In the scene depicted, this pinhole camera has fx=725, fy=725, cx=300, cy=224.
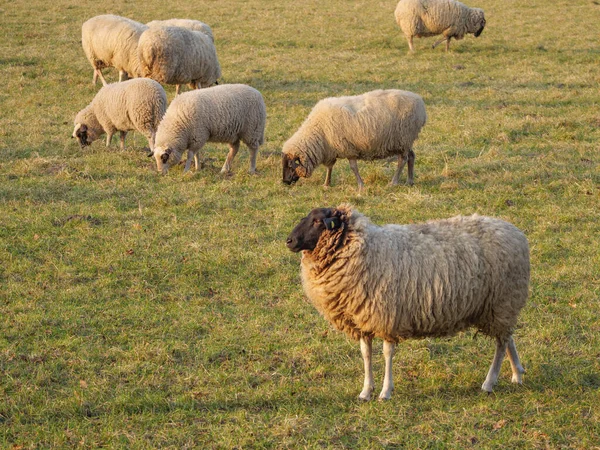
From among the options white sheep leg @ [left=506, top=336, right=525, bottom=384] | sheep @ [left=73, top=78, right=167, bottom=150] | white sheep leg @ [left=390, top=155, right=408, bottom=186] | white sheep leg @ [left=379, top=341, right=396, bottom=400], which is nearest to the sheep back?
sheep @ [left=73, top=78, right=167, bottom=150]

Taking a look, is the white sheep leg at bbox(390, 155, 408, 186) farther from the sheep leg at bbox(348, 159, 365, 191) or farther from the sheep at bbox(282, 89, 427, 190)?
the sheep leg at bbox(348, 159, 365, 191)

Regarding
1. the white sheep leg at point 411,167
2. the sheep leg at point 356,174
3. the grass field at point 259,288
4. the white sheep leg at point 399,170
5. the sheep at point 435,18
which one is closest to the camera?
the grass field at point 259,288

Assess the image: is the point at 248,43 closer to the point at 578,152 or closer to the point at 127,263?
the point at 578,152

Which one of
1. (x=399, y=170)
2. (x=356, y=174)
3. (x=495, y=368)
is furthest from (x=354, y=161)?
(x=495, y=368)

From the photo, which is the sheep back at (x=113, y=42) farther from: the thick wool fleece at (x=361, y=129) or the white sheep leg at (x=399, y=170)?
the white sheep leg at (x=399, y=170)

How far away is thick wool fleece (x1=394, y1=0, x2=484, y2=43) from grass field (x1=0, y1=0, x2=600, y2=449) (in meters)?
3.89

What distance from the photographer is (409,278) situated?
580cm

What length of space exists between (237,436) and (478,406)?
190 centimetres

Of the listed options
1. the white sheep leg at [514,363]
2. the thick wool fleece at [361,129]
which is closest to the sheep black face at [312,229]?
the white sheep leg at [514,363]

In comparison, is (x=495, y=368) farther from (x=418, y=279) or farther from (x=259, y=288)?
(x=259, y=288)

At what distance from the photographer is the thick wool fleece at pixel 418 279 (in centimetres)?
575

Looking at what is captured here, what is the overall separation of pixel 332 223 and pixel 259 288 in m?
2.44

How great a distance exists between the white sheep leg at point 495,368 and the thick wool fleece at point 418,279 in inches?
3.1

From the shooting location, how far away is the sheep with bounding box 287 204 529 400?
576 cm
